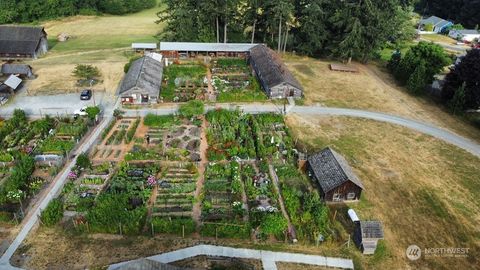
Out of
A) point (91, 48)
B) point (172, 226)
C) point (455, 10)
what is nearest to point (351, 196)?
point (172, 226)

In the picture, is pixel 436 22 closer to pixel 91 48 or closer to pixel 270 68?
pixel 270 68

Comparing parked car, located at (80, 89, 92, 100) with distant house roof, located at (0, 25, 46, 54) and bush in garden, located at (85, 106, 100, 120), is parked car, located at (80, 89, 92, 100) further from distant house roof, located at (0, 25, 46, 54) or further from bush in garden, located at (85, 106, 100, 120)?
distant house roof, located at (0, 25, 46, 54)

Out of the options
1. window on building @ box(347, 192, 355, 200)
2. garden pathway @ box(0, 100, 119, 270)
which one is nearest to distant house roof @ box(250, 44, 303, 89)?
window on building @ box(347, 192, 355, 200)

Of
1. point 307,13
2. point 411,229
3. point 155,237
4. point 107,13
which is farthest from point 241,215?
point 107,13

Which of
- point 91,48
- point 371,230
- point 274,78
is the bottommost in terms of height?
point 371,230

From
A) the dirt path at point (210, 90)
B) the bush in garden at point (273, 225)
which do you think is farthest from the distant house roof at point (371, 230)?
the dirt path at point (210, 90)

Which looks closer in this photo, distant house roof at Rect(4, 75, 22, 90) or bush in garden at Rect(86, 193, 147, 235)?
bush in garden at Rect(86, 193, 147, 235)
